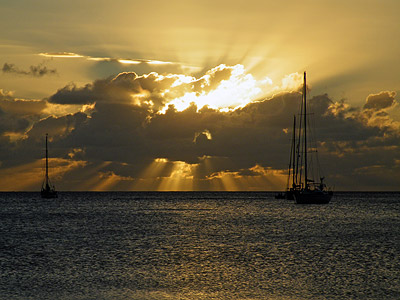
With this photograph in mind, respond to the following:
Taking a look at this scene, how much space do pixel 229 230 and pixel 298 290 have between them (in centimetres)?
4572

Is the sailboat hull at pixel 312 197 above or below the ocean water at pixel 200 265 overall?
above

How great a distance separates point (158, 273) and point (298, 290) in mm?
11081

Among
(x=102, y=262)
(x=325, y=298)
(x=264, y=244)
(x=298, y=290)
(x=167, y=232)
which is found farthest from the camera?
(x=167, y=232)

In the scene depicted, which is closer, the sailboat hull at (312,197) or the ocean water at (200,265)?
the ocean water at (200,265)

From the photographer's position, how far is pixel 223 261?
47.1 metres

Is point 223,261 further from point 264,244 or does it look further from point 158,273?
point 264,244

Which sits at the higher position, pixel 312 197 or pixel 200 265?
pixel 312 197

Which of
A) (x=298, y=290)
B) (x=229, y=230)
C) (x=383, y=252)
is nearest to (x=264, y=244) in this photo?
(x=383, y=252)

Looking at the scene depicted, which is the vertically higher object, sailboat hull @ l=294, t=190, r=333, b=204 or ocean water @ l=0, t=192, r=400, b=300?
sailboat hull @ l=294, t=190, r=333, b=204

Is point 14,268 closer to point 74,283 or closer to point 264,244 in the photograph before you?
point 74,283

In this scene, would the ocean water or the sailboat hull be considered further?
the sailboat hull

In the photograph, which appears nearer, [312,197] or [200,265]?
[200,265]

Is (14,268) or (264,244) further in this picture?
(264,244)

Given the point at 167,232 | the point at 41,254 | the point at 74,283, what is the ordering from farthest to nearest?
the point at 167,232 < the point at 41,254 < the point at 74,283
